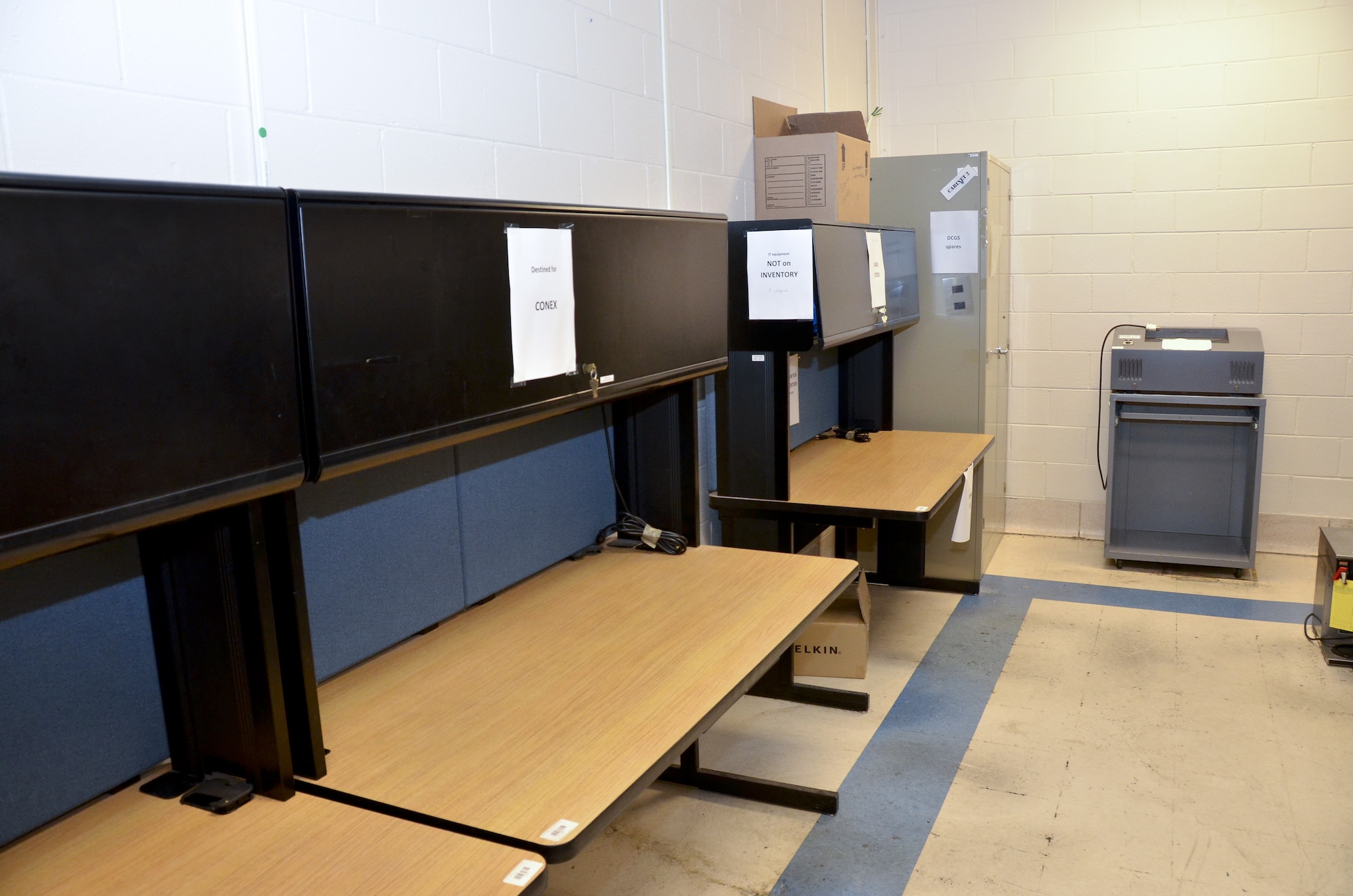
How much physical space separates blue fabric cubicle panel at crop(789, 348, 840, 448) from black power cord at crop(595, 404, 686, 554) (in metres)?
1.26

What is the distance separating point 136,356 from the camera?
1011 mm

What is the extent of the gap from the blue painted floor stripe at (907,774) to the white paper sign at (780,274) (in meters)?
1.26

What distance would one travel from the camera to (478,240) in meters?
1.51

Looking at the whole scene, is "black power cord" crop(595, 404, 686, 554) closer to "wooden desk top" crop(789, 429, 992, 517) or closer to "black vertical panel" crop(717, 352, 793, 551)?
"black vertical panel" crop(717, 352, 793, 551)

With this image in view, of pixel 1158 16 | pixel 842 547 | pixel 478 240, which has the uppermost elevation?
pixel 1158 16

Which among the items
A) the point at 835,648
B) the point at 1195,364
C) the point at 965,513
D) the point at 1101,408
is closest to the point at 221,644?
the point at 835,648

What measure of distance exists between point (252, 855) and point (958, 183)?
3.61 m

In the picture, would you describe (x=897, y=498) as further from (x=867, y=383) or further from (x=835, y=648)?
(x=867, y=383)

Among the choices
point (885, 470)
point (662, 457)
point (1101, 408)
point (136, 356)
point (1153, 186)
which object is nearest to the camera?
point (136, 356)

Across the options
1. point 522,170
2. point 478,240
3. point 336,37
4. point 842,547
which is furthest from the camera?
point 842,547

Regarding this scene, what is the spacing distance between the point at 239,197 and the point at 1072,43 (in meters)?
4.54

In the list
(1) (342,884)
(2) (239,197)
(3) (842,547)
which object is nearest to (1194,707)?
(3) (842,547)

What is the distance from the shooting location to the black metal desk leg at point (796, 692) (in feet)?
10.4

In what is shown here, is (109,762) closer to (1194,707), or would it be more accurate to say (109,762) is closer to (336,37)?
(336,37)
